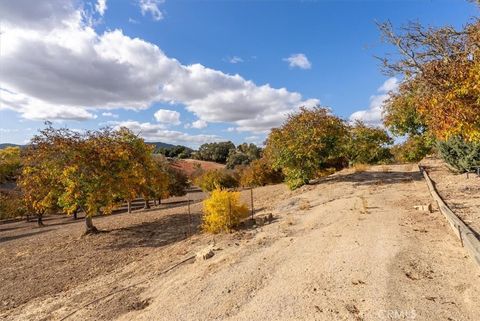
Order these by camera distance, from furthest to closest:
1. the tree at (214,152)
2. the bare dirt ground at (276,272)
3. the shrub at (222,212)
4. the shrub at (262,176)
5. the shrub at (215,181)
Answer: the tree at (214,152) < the shrub at (215,181) < the shrub at (262,176) < the shrub at (222,212) < the bare dirt ground at (276,272)

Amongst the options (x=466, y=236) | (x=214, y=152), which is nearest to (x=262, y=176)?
(x=466, y=236)

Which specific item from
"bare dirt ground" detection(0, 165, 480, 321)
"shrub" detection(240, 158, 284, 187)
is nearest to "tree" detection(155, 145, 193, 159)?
"shrub" detection(240, 158, 284, 187)

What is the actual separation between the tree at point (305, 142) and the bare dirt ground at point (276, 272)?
571 centimetres

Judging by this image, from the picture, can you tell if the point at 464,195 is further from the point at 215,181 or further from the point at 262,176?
the point at 215,181

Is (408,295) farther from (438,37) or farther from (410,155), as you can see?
(410,155)

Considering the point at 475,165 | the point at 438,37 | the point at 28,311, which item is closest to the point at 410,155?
the point at 475,165

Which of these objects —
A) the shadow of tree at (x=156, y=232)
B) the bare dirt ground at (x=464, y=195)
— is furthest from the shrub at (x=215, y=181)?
the bare dirt ground at (x=464, y=195)

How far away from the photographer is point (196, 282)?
7.70m

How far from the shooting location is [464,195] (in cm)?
1241

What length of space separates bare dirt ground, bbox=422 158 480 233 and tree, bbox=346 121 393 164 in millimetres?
16784

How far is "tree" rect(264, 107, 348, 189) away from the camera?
787 inches

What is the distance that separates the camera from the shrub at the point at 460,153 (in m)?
16.1

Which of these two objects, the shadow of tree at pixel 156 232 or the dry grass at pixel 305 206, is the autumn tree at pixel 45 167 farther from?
the dry grass at pixel 305 206

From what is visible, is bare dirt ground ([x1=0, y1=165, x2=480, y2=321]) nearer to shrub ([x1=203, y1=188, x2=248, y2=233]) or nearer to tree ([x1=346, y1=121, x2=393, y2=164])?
shrub ([x1=203, y1=188, x2=248, y2=233])
